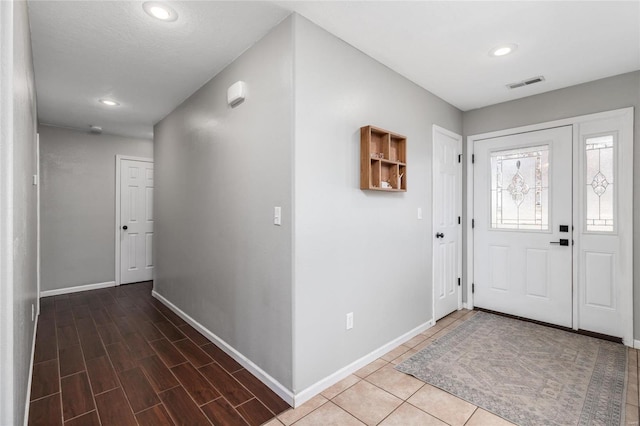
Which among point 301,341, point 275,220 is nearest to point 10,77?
point 275,220

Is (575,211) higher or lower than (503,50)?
lower

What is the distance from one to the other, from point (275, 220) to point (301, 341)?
83 cm

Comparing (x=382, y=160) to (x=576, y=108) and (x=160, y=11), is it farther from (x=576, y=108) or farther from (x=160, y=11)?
(x=576, y=108)

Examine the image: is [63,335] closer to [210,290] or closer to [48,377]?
[48,377]

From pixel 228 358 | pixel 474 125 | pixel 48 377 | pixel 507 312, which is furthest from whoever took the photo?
pixel 474 125

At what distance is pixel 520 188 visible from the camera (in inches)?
136

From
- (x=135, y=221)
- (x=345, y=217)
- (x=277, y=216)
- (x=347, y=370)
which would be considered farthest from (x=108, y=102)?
(x=347, y=370)

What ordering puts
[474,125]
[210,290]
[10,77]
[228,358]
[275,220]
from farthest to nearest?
[474,125] → [210,290] → [228,358] → [275,220] → [10,77]

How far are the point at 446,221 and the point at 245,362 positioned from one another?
261 cm

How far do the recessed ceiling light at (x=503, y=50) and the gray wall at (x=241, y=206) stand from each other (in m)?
1.67

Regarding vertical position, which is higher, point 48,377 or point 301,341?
point 301,341

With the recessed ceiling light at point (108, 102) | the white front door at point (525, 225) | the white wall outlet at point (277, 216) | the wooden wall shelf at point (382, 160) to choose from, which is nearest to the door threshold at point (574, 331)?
the white front door at point (525, 225)

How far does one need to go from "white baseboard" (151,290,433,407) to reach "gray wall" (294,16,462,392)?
0.05 metres

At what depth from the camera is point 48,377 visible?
7.52 ft
